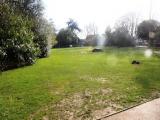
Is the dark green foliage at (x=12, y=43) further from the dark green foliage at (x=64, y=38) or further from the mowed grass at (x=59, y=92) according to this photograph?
the dark green foliage at (x=64, y=38)

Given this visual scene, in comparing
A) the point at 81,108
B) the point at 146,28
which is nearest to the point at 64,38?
the point at 146,28

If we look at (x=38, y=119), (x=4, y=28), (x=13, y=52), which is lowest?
(x=38, y=119)

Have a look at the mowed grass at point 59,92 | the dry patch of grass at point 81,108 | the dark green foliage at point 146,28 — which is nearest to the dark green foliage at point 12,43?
the mowed grass at point 59,92

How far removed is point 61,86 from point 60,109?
3.02 meters

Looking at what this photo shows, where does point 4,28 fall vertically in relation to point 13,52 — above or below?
above

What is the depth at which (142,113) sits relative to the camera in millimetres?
6293

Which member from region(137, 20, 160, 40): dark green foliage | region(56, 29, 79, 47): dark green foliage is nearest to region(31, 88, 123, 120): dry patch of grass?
region(137, 20, 160, 40): dark green foliage

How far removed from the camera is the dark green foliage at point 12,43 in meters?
16.4

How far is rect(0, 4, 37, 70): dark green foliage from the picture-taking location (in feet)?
53.7

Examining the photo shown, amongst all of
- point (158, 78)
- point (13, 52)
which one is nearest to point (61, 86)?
point (158, 78)

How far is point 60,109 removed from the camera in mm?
6699

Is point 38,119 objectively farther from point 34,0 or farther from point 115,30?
point 115,30

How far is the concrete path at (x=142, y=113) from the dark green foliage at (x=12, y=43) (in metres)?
11.1

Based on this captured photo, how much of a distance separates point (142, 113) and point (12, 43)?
12.7m
